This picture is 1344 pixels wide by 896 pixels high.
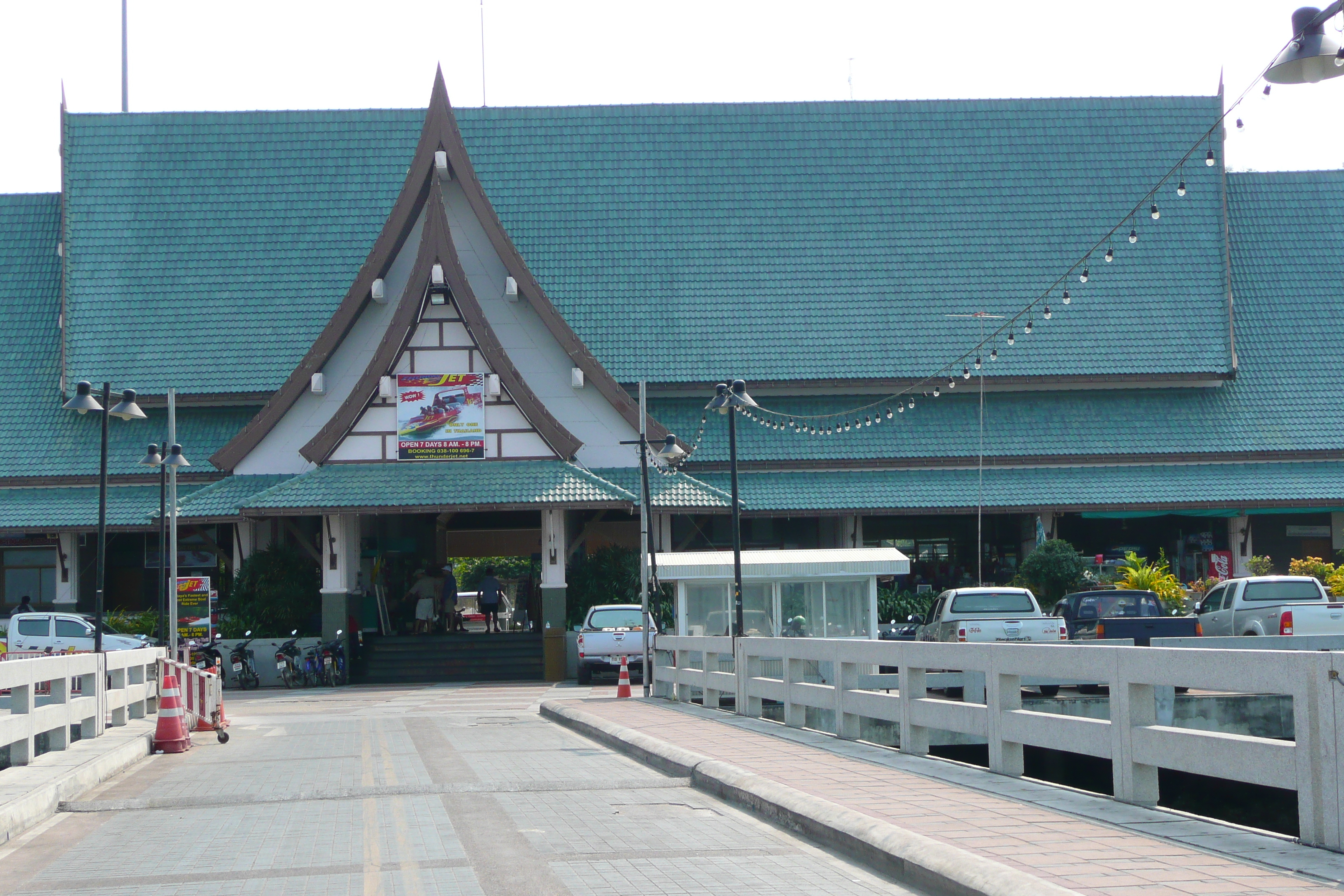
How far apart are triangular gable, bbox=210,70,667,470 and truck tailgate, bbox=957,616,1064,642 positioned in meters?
12.6

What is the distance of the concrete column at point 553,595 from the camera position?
105 ft

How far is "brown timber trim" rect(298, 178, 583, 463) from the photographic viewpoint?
107ft

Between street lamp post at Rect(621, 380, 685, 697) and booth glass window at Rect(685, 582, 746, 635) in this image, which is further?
street lamp post at Rect(621, 380, 685, 697)

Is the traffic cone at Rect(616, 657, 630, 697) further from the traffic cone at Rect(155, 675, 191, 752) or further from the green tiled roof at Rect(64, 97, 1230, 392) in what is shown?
the green tiled roof at Rect(64, 97, 1230, 392)

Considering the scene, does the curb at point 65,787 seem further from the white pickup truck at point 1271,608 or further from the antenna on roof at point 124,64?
the antenna on roof at point 124,64

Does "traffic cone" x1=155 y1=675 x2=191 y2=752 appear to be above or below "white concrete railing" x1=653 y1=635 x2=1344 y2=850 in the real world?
below

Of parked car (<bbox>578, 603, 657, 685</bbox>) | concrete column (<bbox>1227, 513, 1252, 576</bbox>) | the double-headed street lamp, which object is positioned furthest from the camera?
concrete column (<bbox>1227, 513, 1252, 576</bbox>)

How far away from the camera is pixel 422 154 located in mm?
33750

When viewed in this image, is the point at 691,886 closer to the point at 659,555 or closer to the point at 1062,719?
the point at 1062,719

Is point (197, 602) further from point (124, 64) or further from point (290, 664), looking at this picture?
point (124, 64)

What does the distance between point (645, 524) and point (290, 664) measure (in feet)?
30.7

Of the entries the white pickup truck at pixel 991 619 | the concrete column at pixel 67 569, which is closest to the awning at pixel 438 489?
the concrete column at pixel 67 569

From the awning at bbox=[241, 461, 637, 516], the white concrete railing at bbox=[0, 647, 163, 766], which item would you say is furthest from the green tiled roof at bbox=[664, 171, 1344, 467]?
the white concrete railing at bbox=[0, 647, 163, 766]

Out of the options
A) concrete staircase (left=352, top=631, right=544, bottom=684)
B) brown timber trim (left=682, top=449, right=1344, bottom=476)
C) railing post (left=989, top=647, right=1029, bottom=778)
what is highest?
brown timber trim (left=682, top=449, right=1344, bottom=476)
